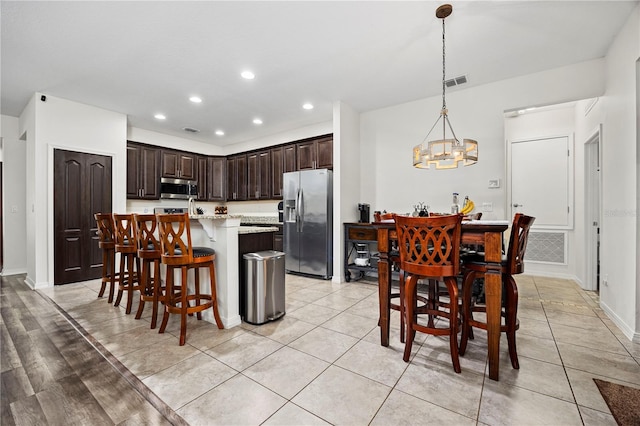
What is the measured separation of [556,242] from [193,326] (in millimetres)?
5336

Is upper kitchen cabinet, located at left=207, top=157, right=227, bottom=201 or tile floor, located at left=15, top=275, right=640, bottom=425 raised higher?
upper kitchen cabinet, located at left=207, top=157, right=227, bottom=201

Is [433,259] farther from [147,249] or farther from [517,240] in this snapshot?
[147,249]

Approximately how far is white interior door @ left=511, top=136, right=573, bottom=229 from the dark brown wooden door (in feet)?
22.4

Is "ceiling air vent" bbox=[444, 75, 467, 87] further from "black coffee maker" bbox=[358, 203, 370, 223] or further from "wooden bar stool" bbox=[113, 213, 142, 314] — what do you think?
"wooden bar stool" bbox=[113, 213, 142, 314]

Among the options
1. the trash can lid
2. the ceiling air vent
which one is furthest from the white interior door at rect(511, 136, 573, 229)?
the trash can lid

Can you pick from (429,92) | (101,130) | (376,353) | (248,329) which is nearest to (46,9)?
(101,130)

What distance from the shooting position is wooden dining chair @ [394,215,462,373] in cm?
182

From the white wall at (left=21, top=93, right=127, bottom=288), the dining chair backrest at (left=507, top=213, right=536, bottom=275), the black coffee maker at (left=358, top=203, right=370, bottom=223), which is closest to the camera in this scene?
the dining chair backrest at (left=507, top=213, right=536, bottom=275)

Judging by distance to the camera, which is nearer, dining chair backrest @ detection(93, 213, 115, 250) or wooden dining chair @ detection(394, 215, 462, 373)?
wooden dining chair @ detection(394, 215, 462, 373)

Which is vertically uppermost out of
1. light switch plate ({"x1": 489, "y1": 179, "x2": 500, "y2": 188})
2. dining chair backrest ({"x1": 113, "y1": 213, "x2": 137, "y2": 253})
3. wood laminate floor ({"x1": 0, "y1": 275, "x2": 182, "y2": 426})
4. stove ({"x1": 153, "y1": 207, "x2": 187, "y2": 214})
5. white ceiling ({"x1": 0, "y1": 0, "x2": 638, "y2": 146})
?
white ceiling ({"x1": 0, "y1": 0, "x2": 638, "y2": 146})

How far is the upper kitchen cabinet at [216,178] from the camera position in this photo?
6.65 m

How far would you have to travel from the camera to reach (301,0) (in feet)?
7.39

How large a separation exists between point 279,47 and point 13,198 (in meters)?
5.42

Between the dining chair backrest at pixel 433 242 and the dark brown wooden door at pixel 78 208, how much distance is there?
482 cm
